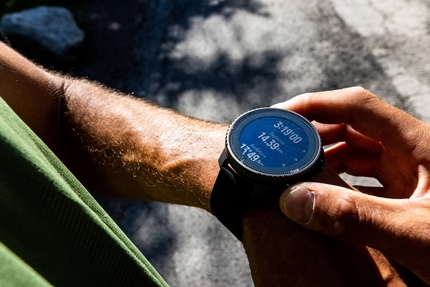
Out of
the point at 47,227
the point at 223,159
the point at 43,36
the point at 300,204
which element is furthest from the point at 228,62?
the point at 47,227

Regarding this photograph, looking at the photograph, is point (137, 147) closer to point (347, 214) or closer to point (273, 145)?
point (273, 145)

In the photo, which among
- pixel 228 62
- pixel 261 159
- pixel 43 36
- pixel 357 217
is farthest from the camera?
pixel 43 36

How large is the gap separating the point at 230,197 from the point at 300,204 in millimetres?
198

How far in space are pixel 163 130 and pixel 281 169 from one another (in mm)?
487

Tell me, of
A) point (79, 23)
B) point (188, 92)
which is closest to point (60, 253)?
point (188, 92)

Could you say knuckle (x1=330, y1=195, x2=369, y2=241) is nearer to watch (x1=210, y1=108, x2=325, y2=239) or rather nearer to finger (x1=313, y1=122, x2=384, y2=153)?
watch (x1=210, y1=108, x2=325, y2=239)

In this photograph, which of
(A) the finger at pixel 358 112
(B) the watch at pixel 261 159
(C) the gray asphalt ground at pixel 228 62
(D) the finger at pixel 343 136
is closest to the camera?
(B) the watch at pixel 261 159

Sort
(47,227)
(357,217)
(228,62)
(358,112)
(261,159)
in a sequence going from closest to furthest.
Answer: (47,227), (357,217), (261,159), (358,112), (228,62)

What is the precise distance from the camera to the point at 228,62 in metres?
3.67

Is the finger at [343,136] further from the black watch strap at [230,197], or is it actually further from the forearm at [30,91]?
the forearm at [30,91]

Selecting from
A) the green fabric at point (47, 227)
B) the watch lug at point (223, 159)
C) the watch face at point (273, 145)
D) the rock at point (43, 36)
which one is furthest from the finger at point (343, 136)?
the rock at point (43, 36)

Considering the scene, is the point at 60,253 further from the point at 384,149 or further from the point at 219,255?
the point at 219,255

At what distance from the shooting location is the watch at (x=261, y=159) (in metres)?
1.14

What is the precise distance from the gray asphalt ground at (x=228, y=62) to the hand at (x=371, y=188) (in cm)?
125
